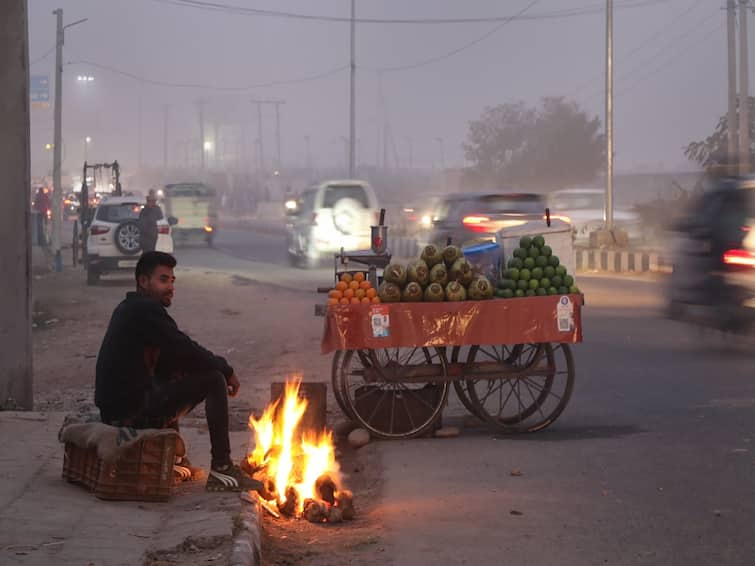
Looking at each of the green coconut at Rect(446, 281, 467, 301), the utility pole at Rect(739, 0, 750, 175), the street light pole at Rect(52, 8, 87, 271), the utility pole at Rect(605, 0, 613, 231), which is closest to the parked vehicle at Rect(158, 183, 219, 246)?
the street light pole at Rect(52, 8, 87, 271)

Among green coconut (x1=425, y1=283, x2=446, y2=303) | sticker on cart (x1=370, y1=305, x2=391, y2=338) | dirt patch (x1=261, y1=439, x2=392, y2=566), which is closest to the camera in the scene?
dirt patch (x1=261, y1=439, x2=392, y2=566)

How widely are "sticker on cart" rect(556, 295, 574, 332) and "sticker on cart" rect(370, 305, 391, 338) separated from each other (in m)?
1.35

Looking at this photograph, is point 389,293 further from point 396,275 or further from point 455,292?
point 455,292

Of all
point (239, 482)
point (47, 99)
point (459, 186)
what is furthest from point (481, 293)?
point (459, 186)

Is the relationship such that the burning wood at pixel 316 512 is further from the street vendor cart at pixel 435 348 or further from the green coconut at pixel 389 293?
the green coconut at pixel 389 293

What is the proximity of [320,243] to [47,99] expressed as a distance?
149ft

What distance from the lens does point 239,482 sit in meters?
6.75

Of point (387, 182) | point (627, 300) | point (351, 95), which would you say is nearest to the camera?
point (627, 300)

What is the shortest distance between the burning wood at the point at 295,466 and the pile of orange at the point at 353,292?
74 cm

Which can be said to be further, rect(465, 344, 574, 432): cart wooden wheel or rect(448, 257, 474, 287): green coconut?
rect(465, 344, 574, 432): cart wooden wheel

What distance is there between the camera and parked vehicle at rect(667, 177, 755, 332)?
41.1ft

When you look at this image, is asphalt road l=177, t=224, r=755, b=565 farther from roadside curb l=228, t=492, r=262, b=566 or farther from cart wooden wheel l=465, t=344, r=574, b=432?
roadside curb l=228, t=492, r=262, b=566

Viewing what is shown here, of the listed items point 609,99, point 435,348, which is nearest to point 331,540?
point 435,348

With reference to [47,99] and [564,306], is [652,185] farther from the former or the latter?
[564,306]
